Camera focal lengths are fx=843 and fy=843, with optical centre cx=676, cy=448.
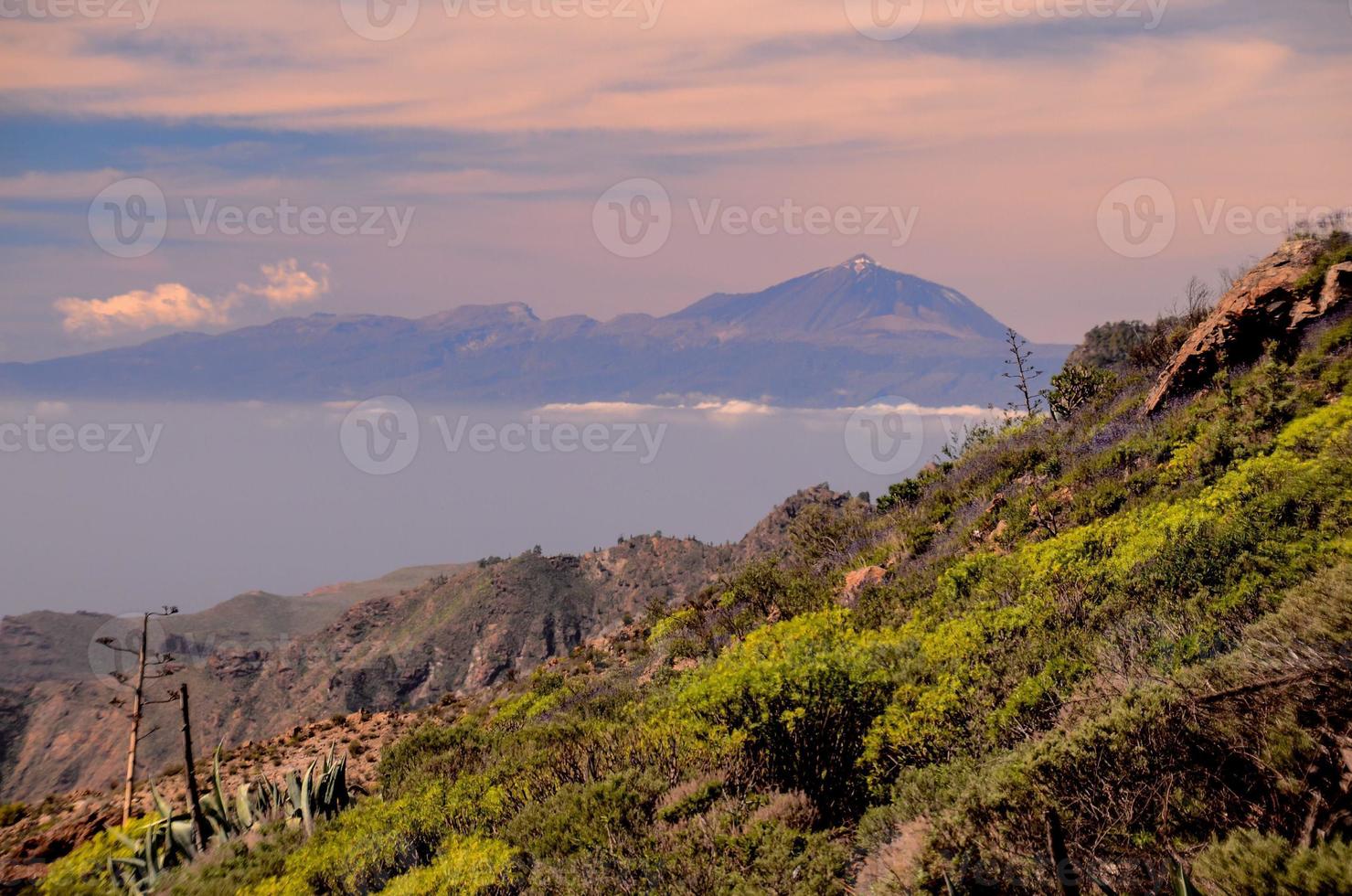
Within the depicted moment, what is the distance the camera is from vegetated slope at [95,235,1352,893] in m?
6.73

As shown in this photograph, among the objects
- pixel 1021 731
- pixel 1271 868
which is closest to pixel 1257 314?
pixel 1021 731

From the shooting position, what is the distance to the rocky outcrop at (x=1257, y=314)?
58.9ft

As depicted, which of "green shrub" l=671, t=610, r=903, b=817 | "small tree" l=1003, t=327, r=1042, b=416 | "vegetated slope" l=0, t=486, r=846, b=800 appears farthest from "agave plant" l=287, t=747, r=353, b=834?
"vegetated slope" l=0, t=486, r=846, b=800

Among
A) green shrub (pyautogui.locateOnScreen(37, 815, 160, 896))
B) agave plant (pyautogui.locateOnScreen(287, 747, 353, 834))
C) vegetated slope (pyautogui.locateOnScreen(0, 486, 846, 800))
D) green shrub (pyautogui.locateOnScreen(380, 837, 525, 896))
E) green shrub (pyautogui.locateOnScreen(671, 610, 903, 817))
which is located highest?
green shrub (pyautogui.locateOnScreen(671, 610, 903, 817))

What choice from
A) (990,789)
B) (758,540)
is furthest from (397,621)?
(990,789)

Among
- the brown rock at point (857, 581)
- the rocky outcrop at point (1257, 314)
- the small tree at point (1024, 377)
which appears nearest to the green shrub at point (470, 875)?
the brown rock at point (857, 581)

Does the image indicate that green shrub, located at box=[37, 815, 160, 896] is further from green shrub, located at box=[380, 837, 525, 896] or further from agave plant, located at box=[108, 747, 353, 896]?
green shrub, located at box=[380, 837, 525, 896]

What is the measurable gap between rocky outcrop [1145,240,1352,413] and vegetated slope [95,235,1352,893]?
65 centimetres

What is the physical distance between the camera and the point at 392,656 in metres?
88.6

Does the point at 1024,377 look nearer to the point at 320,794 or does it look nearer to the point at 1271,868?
the point at 320,794

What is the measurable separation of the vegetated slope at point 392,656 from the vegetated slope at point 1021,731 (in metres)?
59.8

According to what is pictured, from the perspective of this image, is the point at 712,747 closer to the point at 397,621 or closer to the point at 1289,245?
the point at 1289,245

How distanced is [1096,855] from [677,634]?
17354 mm

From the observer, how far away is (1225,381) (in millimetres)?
18000
